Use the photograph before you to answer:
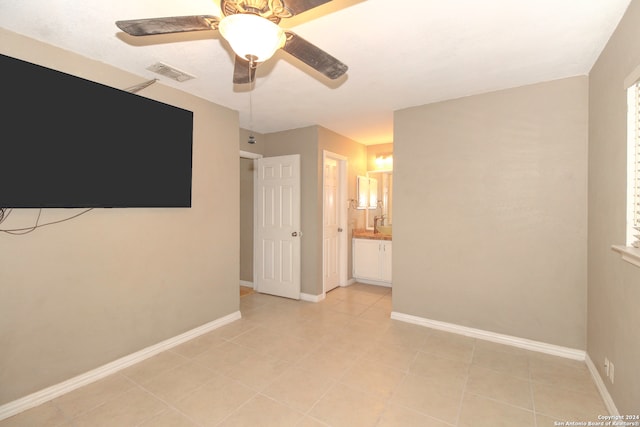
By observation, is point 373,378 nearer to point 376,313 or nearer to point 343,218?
point 376,313

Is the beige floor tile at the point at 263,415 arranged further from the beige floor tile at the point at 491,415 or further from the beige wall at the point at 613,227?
the beige wall at the point at 613,227

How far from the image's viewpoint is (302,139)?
4.21m

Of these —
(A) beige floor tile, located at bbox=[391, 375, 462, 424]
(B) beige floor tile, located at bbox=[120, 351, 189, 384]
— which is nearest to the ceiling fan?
(A) beige floor tile, located at bbox=[391, 375, 462, 424]

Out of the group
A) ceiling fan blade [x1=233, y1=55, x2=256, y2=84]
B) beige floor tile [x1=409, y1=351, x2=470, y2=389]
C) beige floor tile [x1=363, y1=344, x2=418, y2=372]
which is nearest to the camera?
ceiling fan blade [x1=233, y1=55, x2=256, y2=84]

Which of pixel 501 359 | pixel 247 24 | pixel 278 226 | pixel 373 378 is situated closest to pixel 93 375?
pixel 373 378

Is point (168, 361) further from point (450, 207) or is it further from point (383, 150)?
point (383, 150)

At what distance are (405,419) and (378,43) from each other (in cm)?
252

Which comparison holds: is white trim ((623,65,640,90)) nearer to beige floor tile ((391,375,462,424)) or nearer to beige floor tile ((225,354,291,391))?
beige floor tile ((391,375,462,424))

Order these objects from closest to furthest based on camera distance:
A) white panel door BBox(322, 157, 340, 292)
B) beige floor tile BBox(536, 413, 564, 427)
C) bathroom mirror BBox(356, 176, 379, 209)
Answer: beige floor tile BBox(536, 413, 564, 427), white panel door BBox(322, 157, 340, 292), bathroom mirror BBox(356, 176, 379, 209)

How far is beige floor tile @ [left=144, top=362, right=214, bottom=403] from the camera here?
213cm

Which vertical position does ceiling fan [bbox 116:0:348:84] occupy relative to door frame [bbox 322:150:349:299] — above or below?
above

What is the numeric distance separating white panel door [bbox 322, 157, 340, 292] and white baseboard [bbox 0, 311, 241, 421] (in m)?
1.86

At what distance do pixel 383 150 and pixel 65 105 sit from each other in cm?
437

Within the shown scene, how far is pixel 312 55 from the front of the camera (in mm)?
1510
